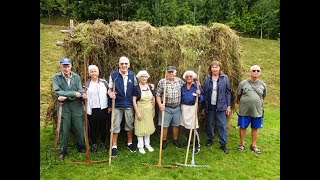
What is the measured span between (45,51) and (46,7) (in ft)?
24.9

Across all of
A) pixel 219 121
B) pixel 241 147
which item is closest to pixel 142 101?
pixel 219 121

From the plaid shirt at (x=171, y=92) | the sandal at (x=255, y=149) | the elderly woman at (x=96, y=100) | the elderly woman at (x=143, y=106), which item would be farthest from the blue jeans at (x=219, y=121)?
the elderly woman at (x=96, y=100)

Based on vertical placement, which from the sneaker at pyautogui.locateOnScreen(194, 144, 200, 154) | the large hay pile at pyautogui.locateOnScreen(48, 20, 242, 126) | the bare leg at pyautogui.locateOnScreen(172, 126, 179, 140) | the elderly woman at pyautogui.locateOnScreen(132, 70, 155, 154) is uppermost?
the large hay pile at pyautogui.locateOnScreen(48, 20, 242, 126)

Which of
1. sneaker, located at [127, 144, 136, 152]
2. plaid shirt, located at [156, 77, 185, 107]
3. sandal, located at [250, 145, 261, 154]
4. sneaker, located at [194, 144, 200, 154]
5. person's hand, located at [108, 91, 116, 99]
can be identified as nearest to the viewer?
person's hand, located at [108, 91, 116, 99]

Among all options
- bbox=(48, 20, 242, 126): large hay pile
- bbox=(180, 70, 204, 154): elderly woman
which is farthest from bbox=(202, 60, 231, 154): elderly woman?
bbox=(48, 20, 242, 126): large hay pile

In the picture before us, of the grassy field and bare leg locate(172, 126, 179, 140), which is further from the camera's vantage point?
bare leg locate(172, 126, 179, 140)

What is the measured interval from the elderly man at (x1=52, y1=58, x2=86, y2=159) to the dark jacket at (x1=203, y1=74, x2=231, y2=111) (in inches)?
104

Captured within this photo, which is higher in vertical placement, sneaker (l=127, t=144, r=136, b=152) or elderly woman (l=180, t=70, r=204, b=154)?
elderly woman (l=180, t=70, r=204, b=154)

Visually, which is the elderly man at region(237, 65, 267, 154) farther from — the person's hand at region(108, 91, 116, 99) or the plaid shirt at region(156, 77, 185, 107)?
the person's hand at region(108, 91, 116, 99)

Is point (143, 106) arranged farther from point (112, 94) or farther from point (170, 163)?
point (170, 163)

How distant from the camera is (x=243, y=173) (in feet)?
20.6

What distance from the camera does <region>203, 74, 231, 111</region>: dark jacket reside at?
22.5 ft
